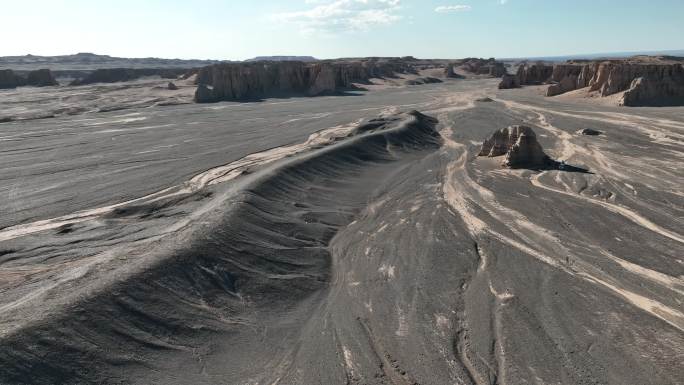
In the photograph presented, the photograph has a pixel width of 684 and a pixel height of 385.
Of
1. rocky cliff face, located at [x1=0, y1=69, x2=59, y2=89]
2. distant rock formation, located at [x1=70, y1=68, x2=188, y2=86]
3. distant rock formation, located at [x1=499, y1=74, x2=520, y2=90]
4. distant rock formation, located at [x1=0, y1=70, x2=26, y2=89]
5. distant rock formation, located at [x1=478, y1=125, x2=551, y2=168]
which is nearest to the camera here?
distant rock formation, located at [x1=478, y1=125, x2=551, y2=168]

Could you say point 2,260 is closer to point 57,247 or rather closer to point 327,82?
point 57,247

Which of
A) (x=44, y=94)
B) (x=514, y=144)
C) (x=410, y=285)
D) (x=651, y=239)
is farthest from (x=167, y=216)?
(x=44, y=94)

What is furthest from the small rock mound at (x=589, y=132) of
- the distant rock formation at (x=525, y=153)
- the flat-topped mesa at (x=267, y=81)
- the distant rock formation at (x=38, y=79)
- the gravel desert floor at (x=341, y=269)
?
the distant rock formation at (x=38, y=79)

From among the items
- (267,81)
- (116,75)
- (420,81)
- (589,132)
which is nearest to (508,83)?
(420,81)

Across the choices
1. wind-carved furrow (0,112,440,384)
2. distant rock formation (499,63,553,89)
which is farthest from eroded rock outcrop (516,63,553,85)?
wind-carved furrow (0,112,440,384)

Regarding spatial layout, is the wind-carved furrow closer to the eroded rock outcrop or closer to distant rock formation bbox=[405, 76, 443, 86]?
the eroded rock outcrop

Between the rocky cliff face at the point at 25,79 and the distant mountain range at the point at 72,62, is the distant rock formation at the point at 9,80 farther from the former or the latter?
the distant mountain range at the point at 72,62

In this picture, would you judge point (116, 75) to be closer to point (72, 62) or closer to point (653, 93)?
point (72, 62)
